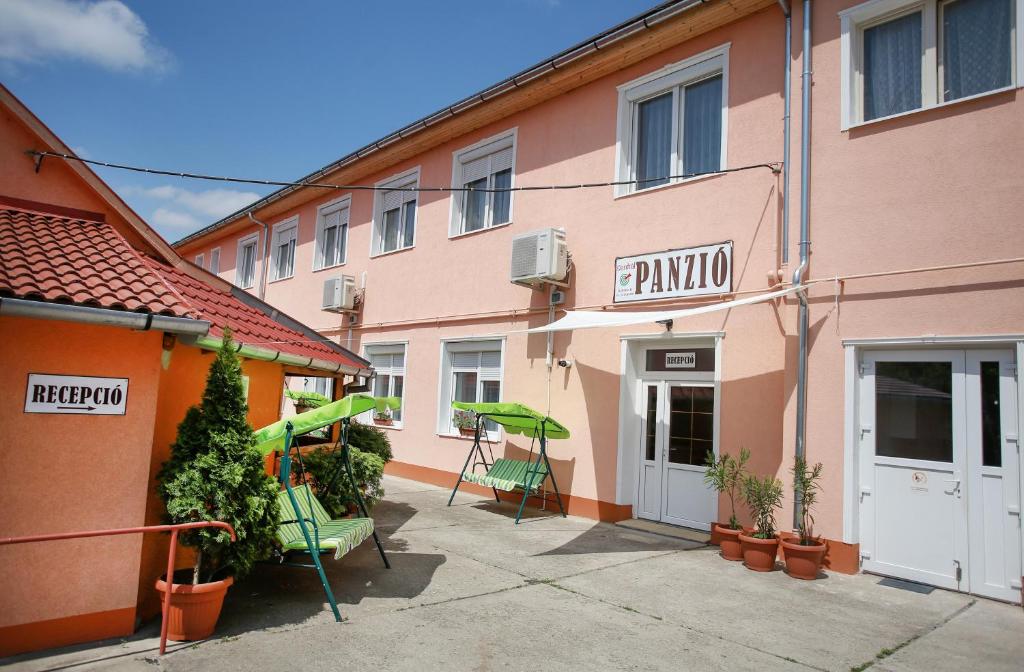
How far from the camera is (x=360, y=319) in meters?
14.4

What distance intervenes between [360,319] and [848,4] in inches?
410

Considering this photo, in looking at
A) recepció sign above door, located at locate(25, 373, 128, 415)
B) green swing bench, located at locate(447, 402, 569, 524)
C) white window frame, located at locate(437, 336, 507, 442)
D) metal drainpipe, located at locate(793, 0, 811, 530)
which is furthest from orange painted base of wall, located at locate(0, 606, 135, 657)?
white window frame, located at locate(437, 336, 507, 442)

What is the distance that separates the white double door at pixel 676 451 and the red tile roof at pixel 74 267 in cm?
596

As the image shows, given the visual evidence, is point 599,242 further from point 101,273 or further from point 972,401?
point 101,273

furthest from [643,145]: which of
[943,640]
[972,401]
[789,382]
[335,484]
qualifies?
[943,640]

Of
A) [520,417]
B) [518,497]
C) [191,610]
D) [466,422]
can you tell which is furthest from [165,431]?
[466,422]

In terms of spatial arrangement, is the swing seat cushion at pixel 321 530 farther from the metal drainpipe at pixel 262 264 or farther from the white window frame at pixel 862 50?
the metal drainpipe at pixel 262 264

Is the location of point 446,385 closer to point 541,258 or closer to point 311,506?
point 541,258

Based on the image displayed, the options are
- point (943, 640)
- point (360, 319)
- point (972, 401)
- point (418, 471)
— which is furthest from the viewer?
point (360, 319)

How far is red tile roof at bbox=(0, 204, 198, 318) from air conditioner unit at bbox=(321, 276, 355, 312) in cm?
789

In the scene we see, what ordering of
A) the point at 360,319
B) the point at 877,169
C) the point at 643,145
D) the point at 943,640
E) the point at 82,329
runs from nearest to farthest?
1. the point at 82,329
2. the point at 943,640
3. the point at 877,169
4. the point at 643,145
5. the point at 360,319

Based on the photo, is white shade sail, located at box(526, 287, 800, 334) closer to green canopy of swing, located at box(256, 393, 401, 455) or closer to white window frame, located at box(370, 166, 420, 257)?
green canopy of swing, located at box(256, 393, 401, 455)

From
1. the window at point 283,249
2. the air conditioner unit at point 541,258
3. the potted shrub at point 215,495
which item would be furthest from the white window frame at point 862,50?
the window at point 283,249

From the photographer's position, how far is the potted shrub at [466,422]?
1135cm
